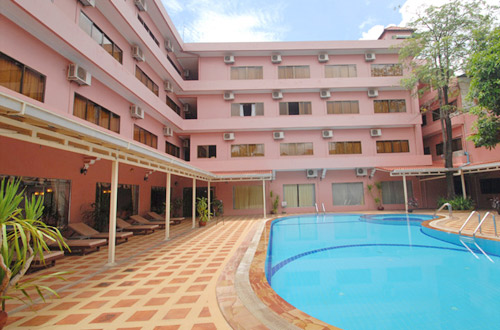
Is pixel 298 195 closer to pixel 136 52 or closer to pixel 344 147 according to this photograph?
pixel 344 147

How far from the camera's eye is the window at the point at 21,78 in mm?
5729

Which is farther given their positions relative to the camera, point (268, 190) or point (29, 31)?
point (268, 190)

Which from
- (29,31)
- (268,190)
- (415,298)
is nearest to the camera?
(415,298)

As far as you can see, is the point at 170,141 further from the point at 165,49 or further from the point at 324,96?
the point at 324,96

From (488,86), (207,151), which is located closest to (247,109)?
(207,151)

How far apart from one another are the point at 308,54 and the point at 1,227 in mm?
18535

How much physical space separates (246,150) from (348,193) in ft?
24.6

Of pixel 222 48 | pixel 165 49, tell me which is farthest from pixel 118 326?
pixel 222 48

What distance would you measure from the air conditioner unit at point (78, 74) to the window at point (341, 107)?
1405 cm

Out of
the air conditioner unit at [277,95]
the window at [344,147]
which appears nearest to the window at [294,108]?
the air conditioner unit at [277,95]

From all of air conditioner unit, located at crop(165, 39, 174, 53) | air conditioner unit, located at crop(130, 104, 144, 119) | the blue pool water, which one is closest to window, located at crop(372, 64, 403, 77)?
the blue pool water

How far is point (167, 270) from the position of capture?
483 centimetres

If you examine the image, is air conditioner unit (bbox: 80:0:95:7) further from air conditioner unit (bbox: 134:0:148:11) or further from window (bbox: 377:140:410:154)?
window (bbox: 377:140:410:154)

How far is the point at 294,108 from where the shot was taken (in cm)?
1705
